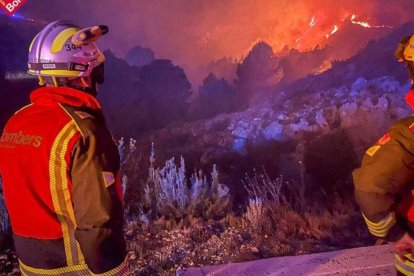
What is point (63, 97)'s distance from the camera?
6.94 ft

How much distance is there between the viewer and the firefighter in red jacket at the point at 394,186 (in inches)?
76.9

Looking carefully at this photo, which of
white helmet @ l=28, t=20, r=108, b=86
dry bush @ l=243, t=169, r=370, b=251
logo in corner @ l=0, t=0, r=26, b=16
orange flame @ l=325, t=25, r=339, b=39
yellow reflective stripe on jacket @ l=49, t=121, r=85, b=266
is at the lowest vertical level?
dry bush @ l=243, t=169, r=370, b=251

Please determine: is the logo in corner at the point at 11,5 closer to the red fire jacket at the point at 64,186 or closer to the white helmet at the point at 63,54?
the white helmet at the point at 63,54

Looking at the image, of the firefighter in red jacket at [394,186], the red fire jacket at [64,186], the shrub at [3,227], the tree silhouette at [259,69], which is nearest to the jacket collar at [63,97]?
the red fire jacket at [64,186]

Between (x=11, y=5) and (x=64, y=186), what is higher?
(x=11, y=5)

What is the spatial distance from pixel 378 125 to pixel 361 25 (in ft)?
8.89

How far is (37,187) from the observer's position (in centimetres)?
205

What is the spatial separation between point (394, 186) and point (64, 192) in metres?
1.43

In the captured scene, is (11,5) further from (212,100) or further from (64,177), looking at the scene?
(64,177)

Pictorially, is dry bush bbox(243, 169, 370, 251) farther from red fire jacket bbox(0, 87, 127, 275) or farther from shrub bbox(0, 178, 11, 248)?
red fire jacket bbox(0, 87, 127, 275)

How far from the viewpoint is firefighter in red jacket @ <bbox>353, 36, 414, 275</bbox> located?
6.40 feet

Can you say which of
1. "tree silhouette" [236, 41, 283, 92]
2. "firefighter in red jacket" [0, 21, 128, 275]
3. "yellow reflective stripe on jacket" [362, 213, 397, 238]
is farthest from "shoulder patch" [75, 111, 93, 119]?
"tree silhouette" [236, 41, 283, 92]

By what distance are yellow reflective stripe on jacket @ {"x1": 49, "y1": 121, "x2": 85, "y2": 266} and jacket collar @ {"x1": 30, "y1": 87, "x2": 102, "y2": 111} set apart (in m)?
0.16

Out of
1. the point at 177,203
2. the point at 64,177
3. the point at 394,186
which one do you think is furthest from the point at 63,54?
the point at 177,203
